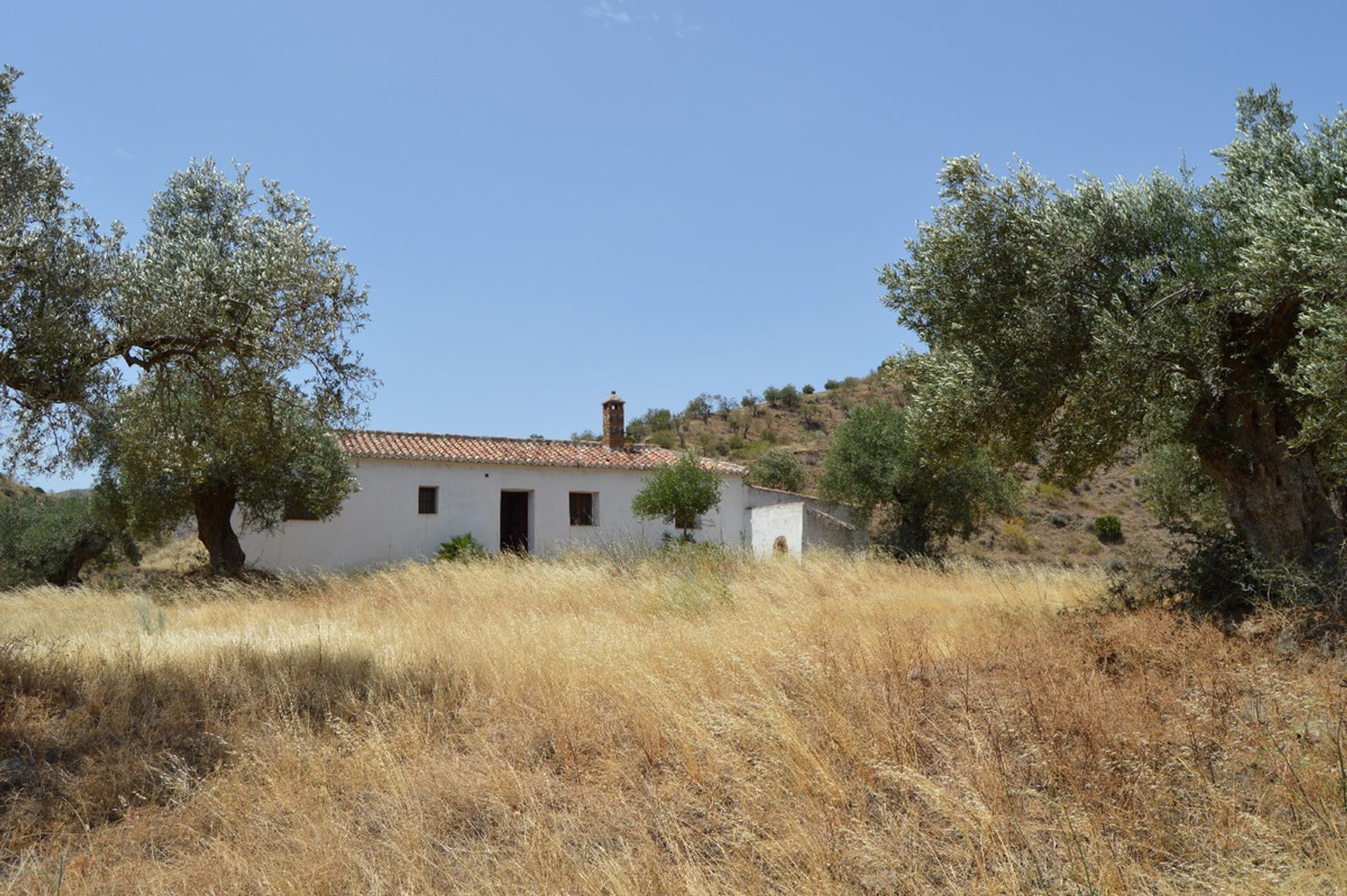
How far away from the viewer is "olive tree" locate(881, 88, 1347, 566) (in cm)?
716

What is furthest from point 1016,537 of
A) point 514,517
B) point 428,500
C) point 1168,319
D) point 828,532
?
point 1168,319

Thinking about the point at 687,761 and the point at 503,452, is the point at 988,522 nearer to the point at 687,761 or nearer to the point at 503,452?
the point at 503,452

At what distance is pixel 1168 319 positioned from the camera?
7695mm

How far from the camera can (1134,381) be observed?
25.3ft

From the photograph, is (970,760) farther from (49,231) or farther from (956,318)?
(49,231)

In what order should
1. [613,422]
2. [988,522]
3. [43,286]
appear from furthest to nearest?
[988,522] < [613,422] < [43,286]

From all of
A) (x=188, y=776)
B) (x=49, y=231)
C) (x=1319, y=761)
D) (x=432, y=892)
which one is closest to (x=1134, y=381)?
(x=1319, y=761)

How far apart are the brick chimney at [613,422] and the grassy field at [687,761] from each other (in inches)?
947

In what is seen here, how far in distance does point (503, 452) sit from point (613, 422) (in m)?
5.36

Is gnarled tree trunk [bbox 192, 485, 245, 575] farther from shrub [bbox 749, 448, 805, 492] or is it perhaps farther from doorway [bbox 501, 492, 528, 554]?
shrub [bbox 749, 448, 805, 492]

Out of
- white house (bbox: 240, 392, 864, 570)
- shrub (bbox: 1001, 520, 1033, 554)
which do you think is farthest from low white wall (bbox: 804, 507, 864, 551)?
shrub (bbox: 1001, 520, 1033, 554)

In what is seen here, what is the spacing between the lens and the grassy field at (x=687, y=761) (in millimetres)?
3379

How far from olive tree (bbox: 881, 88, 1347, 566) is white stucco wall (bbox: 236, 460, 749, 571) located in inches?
572

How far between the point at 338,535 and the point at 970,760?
951 inches
